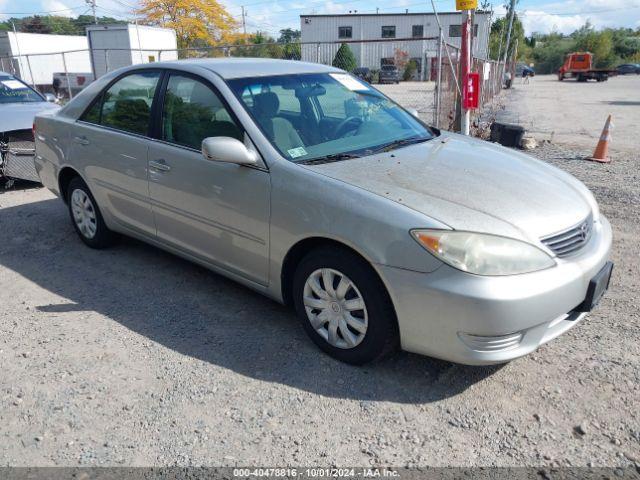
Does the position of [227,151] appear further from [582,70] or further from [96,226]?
[582,70]

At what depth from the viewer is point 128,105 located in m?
4.38

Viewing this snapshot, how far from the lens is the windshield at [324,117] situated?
341 centimetres

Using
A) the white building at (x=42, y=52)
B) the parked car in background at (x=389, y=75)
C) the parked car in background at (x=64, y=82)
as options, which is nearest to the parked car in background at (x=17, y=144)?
the parked car in background at (x=64, y=82)

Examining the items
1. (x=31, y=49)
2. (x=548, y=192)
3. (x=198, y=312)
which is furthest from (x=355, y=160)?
(x=31, y=49)

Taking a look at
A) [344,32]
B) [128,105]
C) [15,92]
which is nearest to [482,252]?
[128,105]

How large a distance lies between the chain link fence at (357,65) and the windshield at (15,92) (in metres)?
4.96

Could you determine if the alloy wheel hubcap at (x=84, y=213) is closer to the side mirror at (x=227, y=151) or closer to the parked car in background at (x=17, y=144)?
the side mirror at (x=227, y=151)

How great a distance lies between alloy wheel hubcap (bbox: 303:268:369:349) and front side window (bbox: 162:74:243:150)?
108 cm

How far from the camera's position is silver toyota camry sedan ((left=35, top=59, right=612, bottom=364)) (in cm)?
259

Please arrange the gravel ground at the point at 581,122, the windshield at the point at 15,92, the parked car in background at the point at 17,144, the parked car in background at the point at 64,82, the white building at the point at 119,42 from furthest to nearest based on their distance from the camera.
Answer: the parked car in background at the point at 64,82 → the white building at the point at 119,42 → the gravel ground at the point at 581,122 → the windshield at the point at 15,92 → the parked car in background at the point at 17,144

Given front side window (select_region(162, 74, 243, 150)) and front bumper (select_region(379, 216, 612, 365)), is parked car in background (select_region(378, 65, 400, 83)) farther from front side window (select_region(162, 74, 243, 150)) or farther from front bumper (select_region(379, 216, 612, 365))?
front bumper (select_region(379, 216, 612, 365))

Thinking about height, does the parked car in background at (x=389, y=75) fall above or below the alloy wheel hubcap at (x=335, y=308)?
above

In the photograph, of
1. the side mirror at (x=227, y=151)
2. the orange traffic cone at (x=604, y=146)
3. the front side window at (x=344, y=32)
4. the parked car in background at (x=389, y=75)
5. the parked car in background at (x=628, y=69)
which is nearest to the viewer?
the side mirror at (x=227, y=151)

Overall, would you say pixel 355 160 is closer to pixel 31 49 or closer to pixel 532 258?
pixel 532 258
